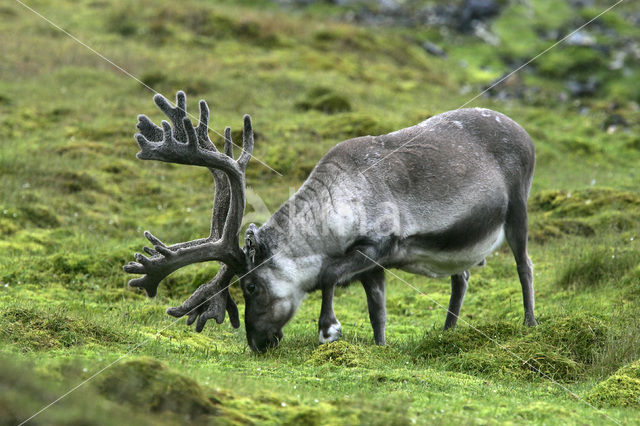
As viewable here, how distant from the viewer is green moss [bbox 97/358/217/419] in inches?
217

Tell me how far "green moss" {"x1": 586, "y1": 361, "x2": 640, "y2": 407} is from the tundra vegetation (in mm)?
19

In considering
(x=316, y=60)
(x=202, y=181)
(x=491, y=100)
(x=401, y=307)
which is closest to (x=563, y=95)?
(x=491, y=100)

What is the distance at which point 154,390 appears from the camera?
5.61 metres

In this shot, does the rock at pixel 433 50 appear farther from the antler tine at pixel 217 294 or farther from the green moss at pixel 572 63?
the antler tine at pixel 217 294

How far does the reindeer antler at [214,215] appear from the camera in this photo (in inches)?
363

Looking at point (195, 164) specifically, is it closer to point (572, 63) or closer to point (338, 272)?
point (338, 272)

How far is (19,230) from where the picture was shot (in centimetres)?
1413

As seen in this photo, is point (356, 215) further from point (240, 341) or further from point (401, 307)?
point (401, 307)

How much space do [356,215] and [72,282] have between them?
4.93m

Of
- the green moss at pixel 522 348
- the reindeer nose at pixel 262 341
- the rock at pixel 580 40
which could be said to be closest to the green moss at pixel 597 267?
the green moss at pixel 522 348

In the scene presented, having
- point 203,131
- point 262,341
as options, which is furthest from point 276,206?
point 262,341

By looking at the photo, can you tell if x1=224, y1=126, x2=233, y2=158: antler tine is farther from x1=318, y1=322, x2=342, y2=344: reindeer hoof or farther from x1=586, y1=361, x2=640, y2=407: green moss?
x1=586, y1=361, x2=640, y2=407: green moss

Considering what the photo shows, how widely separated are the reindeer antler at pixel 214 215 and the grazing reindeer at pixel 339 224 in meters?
0.01

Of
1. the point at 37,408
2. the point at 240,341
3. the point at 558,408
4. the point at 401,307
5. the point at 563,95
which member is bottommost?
the point at 563,95
